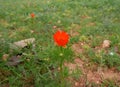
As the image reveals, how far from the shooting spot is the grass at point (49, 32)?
10.8ft

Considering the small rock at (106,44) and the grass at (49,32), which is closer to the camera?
the grass at (49,32)

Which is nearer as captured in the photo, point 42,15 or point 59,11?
point 42,15

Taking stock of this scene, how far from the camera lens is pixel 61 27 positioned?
4.81 meters

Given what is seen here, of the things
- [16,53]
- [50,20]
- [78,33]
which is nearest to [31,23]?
[50,20]

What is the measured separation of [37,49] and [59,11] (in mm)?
1929

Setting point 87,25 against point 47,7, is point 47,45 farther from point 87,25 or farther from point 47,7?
point 47,7

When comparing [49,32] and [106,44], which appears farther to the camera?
[49,32]

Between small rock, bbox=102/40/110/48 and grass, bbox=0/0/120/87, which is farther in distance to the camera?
small rock, bbox=102/40/110/48

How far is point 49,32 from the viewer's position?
4547 mm

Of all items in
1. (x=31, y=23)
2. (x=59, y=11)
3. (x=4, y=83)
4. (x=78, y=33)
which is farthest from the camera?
(x=59, y=11)

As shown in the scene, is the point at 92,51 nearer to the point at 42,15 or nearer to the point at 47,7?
the point at 42,15

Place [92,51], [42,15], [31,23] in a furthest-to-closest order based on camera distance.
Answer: [42,15] < [31,23] < [92,51]

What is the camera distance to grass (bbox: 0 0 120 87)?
3.29 meters

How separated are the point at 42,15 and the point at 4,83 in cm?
224
